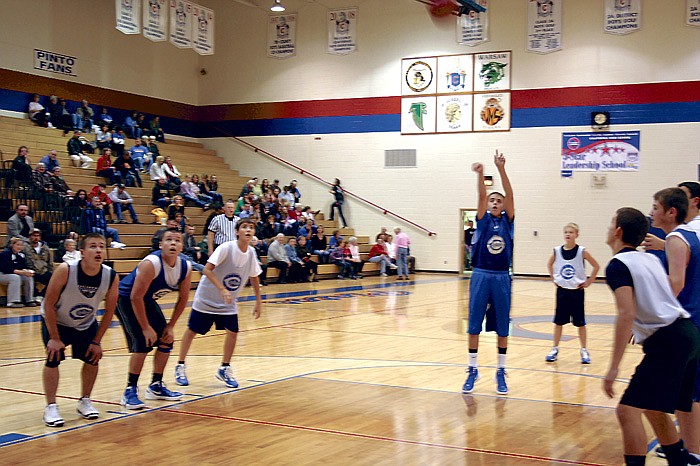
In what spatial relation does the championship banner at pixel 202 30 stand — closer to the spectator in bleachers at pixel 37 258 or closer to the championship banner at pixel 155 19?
the championship banner at pixel 155 19

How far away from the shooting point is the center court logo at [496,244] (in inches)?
294

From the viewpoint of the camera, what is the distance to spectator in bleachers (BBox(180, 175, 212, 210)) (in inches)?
912

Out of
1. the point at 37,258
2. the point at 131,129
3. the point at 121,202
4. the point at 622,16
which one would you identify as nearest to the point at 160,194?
the point at 121,202

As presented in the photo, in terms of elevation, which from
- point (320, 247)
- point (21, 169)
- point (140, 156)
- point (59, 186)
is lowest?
point (320, 247)

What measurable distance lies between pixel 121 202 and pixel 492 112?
12141mm

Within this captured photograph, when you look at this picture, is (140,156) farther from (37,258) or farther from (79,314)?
(79,314)

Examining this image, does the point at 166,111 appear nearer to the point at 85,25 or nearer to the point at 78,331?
the point at 85,25

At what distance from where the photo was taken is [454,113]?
86.0 feet

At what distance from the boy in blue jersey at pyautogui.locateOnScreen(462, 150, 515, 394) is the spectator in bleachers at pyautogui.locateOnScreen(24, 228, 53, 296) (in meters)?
10.1

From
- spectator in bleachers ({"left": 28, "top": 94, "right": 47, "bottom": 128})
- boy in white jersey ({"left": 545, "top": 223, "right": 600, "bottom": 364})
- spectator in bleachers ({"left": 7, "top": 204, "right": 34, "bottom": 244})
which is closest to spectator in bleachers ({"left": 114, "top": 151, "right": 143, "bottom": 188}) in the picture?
spectator in bleachers ({"left": 28, "top": 94, "right": 47, "bottom": 128})

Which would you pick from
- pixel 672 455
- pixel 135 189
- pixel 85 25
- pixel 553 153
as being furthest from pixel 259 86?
pixel 672 455

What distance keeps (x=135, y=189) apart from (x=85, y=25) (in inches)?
279

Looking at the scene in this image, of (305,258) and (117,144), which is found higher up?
(117,144)

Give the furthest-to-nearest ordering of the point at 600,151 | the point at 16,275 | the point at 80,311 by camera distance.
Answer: the point at 600,151 < the point at 16,275 < the point at 80,311
